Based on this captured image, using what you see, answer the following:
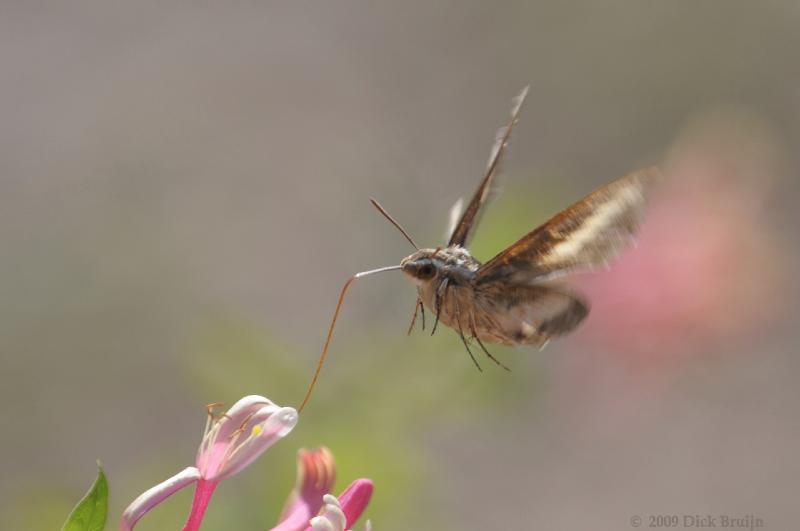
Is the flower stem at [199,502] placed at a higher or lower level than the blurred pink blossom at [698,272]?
lower

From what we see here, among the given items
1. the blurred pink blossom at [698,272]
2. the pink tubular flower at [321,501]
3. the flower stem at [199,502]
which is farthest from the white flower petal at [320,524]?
the blurred pink blossom at [698,272]

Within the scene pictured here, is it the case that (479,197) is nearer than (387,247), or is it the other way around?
(479,197)

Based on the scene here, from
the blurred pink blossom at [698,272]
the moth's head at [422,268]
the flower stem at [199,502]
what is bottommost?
the flower stem at [199,502]

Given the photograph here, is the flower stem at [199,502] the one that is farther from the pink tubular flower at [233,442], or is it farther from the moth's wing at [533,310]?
the moth's wing at [533,310]

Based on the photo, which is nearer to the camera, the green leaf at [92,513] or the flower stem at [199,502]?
the green leaf at [92,513]

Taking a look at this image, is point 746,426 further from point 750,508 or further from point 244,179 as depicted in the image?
point 244,179

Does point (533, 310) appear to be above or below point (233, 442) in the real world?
above

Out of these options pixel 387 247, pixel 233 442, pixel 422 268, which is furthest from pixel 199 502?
pixel 387 247

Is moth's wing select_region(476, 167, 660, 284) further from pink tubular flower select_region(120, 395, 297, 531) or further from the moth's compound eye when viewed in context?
pink tubular flower select_region(120, 395, 297, 531)

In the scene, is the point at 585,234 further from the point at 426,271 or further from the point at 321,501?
the point at 321,501
